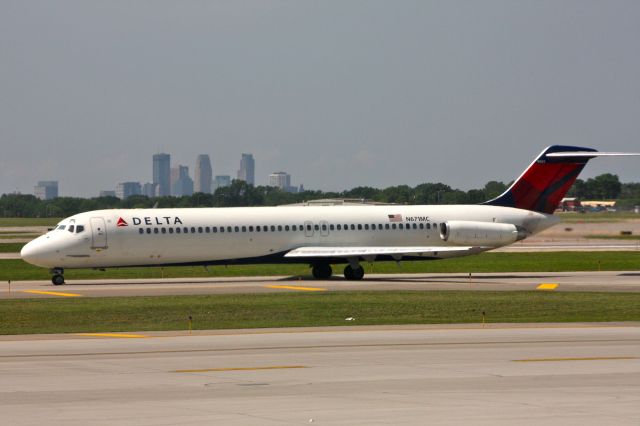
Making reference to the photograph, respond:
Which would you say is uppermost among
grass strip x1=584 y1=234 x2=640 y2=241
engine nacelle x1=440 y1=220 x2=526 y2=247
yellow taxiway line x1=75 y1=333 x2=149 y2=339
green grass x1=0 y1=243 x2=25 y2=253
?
engine nacelle x1=440 y1=220 x2=526 y2=247

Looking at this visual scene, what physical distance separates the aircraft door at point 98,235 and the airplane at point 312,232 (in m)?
0.04

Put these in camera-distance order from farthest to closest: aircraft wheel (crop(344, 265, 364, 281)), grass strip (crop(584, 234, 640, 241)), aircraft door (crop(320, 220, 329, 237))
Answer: grass strip (crop(584, 234, 640, 241)), aircraft door (crop(320, 220, 329, 237)), aircraft wheel (crop(344, 265, 364, 281))

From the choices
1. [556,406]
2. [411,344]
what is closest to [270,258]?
[411,344]

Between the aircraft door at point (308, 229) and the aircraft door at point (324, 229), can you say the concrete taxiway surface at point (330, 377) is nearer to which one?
the aircraft door at point (308, 229)

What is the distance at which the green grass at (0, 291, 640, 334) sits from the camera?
108ft

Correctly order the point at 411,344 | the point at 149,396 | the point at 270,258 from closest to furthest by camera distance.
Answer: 1. the point at 149,396
2. the point at 411,344
3. the point at 270,258

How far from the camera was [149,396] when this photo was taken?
19.1m

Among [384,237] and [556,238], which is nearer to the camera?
[384,237]

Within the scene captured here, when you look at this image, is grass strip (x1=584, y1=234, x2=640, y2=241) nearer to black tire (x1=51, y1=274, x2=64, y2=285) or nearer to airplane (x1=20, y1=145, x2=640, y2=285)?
airplane (x1=20, y1=145, x2=640, y2=285)

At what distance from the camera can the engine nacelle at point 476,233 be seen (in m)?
52.0

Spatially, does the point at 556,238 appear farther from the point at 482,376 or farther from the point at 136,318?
the point at 482,376

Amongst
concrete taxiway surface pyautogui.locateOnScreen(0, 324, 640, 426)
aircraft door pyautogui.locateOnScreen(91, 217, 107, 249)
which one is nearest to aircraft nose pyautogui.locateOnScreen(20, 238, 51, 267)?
aircraft door pyautogui.locateOnScreen(91, 217, 107, 249)

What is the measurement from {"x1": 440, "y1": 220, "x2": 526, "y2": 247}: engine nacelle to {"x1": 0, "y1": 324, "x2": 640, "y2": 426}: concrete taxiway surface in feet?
71.6

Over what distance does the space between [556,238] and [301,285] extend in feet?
157
